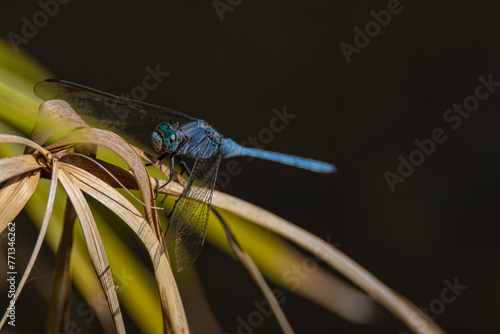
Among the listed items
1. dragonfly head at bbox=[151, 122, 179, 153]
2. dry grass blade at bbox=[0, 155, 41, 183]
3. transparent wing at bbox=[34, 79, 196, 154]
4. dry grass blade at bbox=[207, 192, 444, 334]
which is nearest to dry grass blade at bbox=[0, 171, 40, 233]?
dry grass blade at bbox=[0, 155, 41, 183]

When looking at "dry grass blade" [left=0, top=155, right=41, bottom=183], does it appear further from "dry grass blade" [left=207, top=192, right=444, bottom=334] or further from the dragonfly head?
the dragonfly head

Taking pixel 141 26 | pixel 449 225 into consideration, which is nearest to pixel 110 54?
pixel 141 26

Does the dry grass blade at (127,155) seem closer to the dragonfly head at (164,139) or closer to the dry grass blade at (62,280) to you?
the dry grass blade at (62,280)

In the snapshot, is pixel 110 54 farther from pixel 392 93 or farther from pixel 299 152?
pixel 392 93

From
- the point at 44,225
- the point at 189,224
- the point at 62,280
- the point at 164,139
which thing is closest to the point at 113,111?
the point at 164,139

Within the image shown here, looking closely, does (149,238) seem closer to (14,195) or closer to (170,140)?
(14,195)

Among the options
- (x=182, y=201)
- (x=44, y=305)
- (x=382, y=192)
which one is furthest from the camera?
(x=382, y=192)
